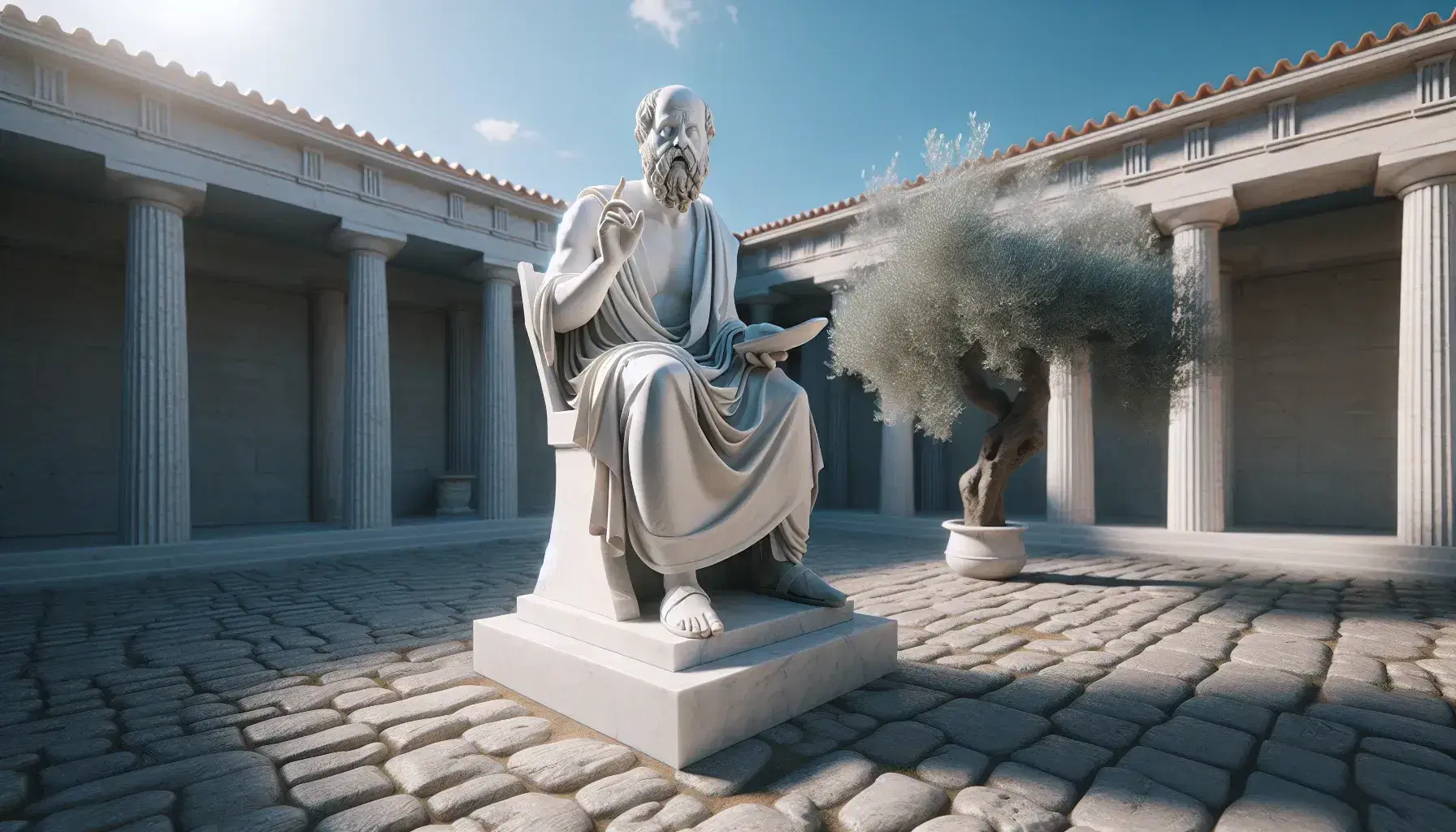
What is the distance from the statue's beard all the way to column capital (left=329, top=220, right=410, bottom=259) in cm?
683

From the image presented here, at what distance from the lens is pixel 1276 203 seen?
809 centimetres

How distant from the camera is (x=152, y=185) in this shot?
684cm

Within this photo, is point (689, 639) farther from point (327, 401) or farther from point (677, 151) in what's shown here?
point (327, 401)

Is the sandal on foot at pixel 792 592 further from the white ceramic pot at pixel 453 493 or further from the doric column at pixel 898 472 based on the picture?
the white ceramic pot at pixel 453 493

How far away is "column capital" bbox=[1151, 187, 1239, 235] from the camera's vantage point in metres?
7.52

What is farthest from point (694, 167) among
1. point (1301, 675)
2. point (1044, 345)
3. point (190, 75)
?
point (190, 75)

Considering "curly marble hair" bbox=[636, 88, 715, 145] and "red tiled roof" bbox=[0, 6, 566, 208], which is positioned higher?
"red tiled roof" bbox=[0, 6, 566, 208]

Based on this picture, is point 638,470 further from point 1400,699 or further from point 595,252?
point 1400,699

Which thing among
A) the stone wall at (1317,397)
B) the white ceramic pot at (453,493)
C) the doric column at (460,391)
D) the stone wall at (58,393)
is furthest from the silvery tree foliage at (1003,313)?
the stone wall at (58,393)

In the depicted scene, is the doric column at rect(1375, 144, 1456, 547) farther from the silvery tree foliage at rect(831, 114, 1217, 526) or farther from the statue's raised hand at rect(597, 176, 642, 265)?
the statue's raised hand at rect(597, 176, 642, 265)

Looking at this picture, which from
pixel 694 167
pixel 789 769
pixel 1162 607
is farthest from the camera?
pixel 1162 607

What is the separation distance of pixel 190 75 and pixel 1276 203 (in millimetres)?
11984

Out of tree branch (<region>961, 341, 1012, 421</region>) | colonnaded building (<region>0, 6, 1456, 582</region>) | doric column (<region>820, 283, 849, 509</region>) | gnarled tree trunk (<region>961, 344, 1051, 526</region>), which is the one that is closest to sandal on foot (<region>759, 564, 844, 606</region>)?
gnarled tree trunk (<region>961, 344, 1051, 526</region>)

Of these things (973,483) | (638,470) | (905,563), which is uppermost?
(638,470)
